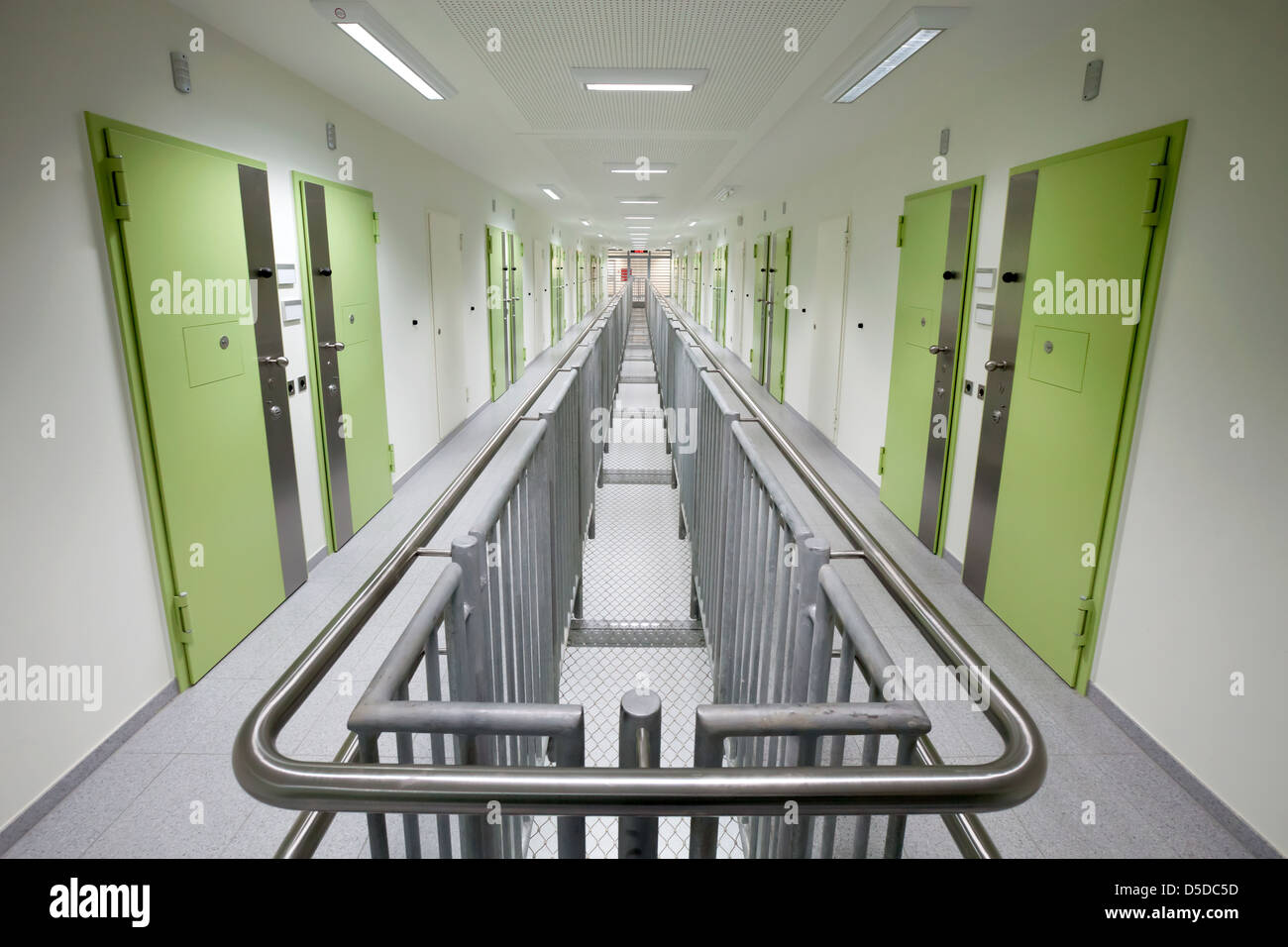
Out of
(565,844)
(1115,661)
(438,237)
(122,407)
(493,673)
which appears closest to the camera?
(565,844)

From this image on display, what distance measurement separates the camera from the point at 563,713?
2.94 ft

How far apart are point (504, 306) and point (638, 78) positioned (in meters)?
5.94

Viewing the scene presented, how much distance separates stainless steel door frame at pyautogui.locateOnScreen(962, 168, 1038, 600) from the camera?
3.45 m

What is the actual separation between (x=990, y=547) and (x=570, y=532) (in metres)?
2.33

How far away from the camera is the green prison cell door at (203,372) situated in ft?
8.41

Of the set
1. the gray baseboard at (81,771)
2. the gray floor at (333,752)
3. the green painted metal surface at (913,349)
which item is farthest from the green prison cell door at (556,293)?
the gray baseboard at (81,771)

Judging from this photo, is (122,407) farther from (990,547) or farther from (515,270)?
(515,270)

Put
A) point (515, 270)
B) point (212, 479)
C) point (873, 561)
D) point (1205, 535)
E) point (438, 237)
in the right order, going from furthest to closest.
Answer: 1. point (515, 270)
2. point (438, 237)
3. point (212, 479)
4. point (1205, 535)
5. point (873, 561)

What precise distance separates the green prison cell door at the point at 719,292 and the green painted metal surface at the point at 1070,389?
37.5ft

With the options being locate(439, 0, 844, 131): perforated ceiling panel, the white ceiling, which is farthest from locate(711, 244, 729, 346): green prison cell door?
locate(439, 0, 844, 131): perforated ceiling panel

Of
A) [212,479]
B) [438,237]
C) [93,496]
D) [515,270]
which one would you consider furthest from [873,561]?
[515,270]

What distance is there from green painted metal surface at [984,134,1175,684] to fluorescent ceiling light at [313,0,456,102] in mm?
3167

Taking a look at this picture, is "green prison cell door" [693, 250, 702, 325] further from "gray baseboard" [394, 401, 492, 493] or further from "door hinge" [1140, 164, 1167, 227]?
"door hinge" [1140, 164, 1167, 227]

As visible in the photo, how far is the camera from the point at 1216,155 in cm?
229
